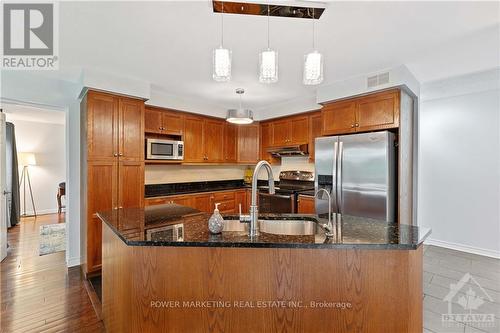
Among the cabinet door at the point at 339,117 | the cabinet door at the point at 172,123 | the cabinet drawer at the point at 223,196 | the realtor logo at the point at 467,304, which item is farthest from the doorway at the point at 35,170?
the realtor logo at the point at 467,304

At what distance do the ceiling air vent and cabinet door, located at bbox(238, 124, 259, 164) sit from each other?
8.36 ft

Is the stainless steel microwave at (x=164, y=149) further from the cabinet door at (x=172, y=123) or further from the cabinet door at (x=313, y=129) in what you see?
the cabinet door at (x=313, y=129)

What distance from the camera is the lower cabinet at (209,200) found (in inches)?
160

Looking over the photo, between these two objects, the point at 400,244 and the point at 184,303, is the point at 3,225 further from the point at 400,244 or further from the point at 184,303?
the point at 400,244

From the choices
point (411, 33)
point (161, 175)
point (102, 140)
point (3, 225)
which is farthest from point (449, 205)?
point (3, 225)

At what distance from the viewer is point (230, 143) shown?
5195 mm

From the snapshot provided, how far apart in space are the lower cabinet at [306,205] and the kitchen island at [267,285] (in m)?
2.54

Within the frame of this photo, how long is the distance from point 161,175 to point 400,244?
4006 mm

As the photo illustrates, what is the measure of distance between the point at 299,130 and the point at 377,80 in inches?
66.4

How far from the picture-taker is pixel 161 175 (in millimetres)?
4559

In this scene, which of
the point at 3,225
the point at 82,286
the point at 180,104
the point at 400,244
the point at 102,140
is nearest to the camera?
the point at 400,244

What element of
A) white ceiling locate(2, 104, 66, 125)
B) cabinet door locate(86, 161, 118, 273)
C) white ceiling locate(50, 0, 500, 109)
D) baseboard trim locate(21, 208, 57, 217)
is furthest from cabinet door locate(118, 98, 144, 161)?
baseboard trim locate(21, 208, 57, 217)

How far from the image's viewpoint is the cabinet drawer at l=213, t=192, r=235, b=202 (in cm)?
482

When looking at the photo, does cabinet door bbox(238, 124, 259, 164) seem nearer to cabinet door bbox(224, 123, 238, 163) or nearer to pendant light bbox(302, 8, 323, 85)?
cabinet door bbox(224, 123, 238, 163)
